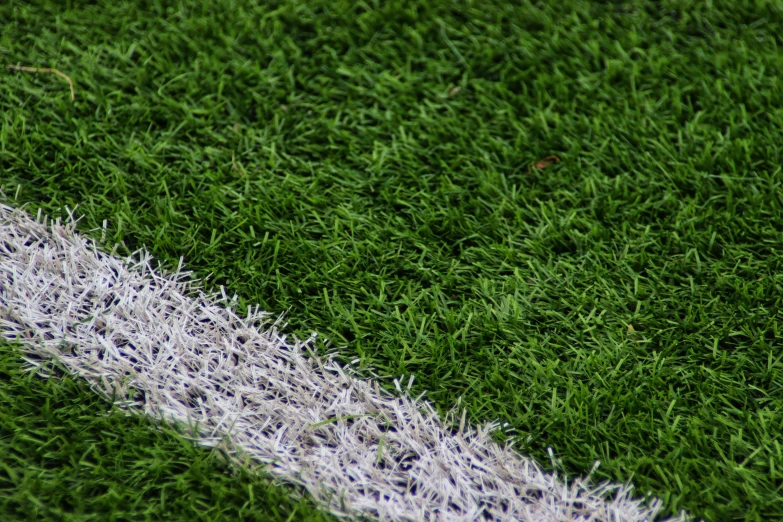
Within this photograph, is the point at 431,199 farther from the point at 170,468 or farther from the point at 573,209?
the point at 170,468

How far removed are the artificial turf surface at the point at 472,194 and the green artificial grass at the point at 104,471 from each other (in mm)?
14

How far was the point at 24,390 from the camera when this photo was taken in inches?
74.1

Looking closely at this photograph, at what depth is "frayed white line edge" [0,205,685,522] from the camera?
1.75 metres

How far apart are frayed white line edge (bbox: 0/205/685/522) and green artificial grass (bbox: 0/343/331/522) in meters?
0.06

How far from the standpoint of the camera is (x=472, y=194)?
2.40 metres

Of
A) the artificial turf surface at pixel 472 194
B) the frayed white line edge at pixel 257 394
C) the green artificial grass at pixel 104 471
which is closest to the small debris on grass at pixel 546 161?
the artificial turf surface at pixel 472 194

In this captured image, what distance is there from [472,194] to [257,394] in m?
1.06

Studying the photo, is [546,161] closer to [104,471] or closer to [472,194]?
[472,194]

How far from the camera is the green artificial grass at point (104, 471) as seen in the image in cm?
170

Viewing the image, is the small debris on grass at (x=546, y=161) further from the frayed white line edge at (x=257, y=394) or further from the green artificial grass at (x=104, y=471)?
the green artificial grass at (x=104, y=471)

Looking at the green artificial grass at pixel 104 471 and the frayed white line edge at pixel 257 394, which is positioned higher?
the frayed white line edge at pixel 257 394

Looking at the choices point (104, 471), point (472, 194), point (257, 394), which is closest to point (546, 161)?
point (472, 194)

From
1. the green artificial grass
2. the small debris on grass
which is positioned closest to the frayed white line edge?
the green artificial grass

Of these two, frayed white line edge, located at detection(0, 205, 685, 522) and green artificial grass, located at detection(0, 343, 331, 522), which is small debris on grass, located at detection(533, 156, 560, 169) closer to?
frayed white line edge, located at detection(0, 205, 685, 522)
